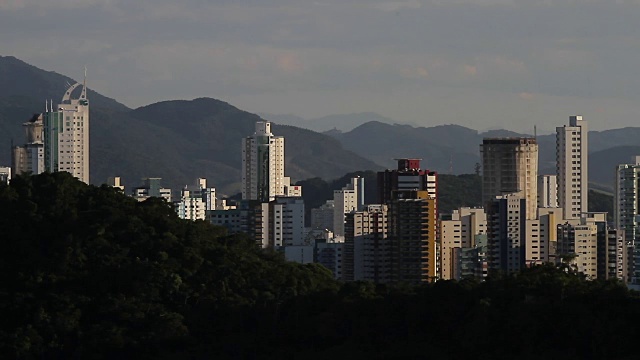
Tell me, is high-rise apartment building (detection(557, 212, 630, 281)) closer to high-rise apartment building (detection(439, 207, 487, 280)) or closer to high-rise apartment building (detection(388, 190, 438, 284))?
high-rise apartment building (detection(439, 207, 487, 280))

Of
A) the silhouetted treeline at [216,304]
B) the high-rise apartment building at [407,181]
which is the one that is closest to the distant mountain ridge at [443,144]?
the high-rise apartment building at [407,181]

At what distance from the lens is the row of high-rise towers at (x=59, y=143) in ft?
176

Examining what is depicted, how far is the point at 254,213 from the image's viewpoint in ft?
141

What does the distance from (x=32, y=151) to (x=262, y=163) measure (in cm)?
882

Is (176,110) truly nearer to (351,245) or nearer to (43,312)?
(351,245)

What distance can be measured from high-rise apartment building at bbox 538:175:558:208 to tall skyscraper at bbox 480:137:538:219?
2.93 feet

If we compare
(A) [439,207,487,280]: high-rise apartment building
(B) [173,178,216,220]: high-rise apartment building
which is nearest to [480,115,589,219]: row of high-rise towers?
(A) [439,207,487,280]: high-rise apartment building

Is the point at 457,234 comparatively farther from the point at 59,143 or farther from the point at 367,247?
the point at 59,143

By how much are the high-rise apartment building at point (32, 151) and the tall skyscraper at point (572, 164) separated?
759 inches

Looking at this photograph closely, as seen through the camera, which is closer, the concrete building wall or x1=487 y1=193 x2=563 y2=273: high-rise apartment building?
x1=487 y1=193 x2=563 y2=273: high-rise apartment building

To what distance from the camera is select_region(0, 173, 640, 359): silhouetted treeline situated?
1412 centimetres

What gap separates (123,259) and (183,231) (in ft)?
3.76

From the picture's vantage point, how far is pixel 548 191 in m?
48.9

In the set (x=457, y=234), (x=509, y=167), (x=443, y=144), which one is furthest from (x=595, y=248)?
(x=443, y=144)
